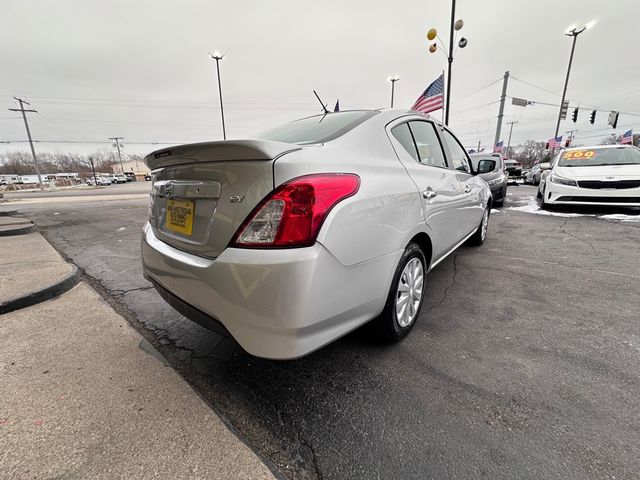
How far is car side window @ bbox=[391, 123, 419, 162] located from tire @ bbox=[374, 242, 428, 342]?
693 millimetres

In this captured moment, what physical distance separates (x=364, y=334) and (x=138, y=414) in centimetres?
139

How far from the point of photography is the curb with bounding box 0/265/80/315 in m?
2.67

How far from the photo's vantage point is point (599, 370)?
1.88m

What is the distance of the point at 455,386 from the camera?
177 centimetres

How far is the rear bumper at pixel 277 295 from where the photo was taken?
1.32 meters

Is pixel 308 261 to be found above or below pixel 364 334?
above

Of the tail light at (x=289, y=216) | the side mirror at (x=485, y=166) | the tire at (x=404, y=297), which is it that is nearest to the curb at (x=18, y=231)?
the tail light at (x=289, y=216)

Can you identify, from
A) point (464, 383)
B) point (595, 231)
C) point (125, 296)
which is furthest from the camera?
point (595, 231)

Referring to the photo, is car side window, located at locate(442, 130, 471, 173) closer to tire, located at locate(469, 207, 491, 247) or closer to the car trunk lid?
tire, located at locate(469, 207, 491, 247)

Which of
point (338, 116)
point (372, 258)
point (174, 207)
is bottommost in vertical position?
point (372, 258)

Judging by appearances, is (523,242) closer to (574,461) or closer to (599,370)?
(599,370)

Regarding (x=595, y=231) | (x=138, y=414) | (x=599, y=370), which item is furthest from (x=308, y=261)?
(x=595, y=231)

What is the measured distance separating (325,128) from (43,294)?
3.04m

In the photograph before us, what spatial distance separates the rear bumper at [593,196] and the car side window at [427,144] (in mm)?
5605
